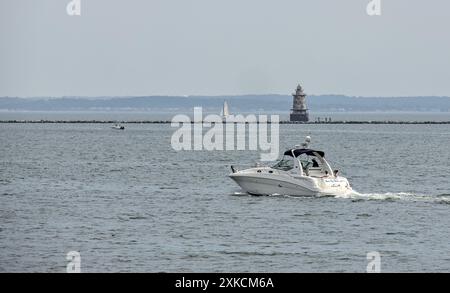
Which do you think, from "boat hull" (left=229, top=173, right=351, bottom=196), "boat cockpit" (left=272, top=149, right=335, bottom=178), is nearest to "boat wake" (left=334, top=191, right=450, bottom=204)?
"boat hull" (left=229, top=173, right=351, bottom=196)

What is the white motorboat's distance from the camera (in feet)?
184

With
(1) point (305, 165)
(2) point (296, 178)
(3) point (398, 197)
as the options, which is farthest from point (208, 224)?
(3) point (398, 197)

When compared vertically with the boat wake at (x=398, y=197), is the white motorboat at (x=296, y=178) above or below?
above

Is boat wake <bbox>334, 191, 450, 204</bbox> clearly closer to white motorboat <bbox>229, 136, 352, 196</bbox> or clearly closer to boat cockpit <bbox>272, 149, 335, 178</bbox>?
white motorboat <bbox>229, 136, 352, 196</bbox>

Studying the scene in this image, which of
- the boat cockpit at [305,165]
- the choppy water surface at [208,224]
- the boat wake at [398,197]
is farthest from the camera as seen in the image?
the boat wake at [398,197]

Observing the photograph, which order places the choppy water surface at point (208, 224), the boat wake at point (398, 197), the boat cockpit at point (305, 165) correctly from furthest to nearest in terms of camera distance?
the boat wake at point (398, 197) → the boat cockpit at point (305, 165) → the choppy water surface at point (208, 224)

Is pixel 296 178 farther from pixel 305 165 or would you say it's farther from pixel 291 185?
pixel 305 165

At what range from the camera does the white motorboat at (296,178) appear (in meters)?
56.0

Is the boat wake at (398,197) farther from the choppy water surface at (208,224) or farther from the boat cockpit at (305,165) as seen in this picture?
the boat cockpit at (305,165)

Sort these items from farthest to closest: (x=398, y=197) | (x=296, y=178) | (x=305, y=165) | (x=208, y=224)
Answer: (x=398, y=197), (x=305, y=165), (x=296, y=178), (x=208, y=224)

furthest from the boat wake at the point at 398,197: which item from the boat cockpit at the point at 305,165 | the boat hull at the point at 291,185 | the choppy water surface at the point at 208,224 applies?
the boat cockpit at the point at 305,165

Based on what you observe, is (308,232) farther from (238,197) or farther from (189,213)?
(238,197)

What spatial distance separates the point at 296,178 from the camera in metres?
56.0

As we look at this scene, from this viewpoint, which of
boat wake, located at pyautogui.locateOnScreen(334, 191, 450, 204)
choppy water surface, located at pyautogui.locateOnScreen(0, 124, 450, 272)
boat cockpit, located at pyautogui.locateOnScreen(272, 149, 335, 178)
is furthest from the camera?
boat wake, located at pyautogui.locateOnScreen(334, 191, 450, 204)
